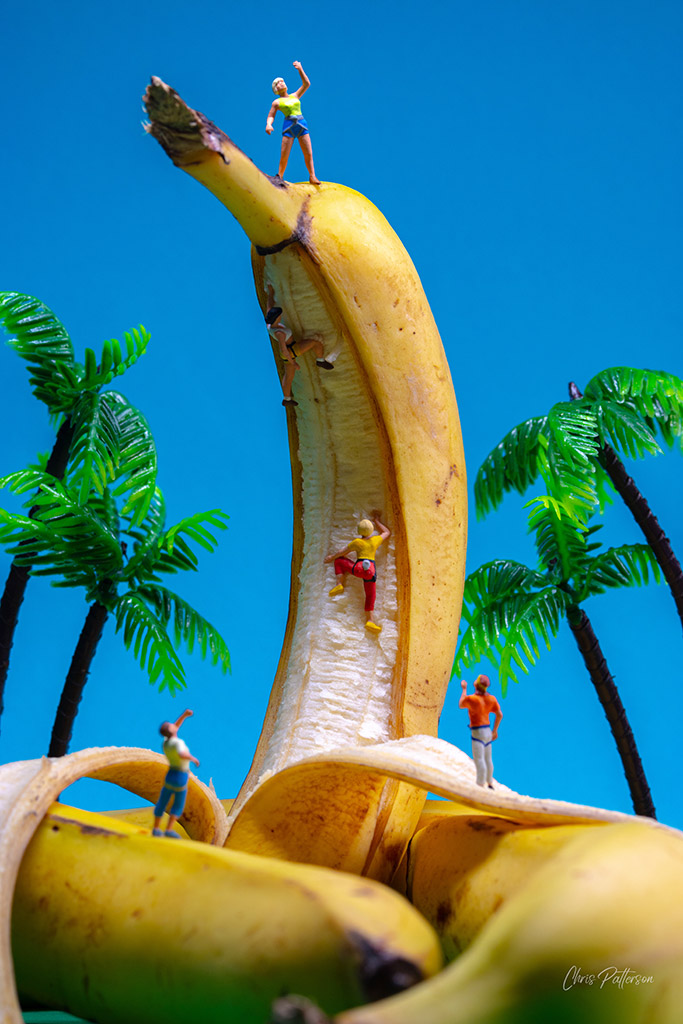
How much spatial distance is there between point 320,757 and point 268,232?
90 cm

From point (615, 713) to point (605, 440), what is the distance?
1.22 m

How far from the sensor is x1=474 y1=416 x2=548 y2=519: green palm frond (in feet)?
→ 13.9

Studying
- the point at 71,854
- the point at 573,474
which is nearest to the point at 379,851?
the point at 71,854

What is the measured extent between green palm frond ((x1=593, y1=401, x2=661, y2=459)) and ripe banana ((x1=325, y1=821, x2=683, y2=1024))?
10.2 ft

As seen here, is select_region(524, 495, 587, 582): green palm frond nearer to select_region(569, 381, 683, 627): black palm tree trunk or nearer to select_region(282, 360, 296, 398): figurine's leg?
select_region(569, 381, 683, 627): black palm tree trunk

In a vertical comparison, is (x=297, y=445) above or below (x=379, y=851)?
above

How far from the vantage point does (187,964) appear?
98 centimetres

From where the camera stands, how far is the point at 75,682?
3713 millimetres

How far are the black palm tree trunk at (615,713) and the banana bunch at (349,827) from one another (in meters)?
2.53

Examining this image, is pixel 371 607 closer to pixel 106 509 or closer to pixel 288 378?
pixel 288 378

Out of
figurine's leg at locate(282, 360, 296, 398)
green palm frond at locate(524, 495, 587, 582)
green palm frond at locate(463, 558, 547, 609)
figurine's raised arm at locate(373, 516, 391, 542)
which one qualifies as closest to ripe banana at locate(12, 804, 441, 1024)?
figurine's raised arm at locate(373, 516, 391, 542)

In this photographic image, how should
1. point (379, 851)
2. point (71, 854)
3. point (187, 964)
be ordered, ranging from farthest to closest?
point (379, 851) < point (71, 854) < point (187, 964)

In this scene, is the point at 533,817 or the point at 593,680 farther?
the point at 593,680

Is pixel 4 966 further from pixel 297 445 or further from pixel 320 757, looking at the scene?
pixel 297 445
